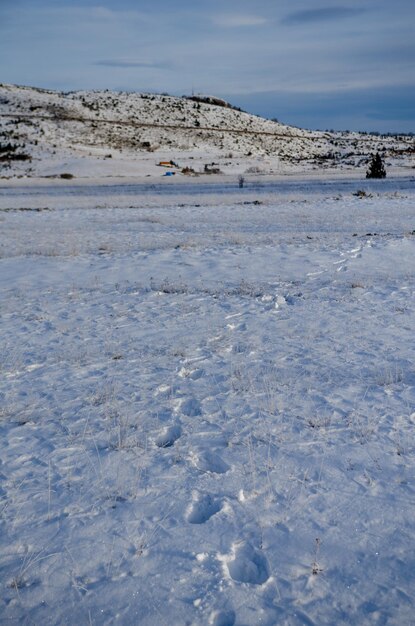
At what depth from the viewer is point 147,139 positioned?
6969 cm

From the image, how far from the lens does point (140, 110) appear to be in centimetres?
8344

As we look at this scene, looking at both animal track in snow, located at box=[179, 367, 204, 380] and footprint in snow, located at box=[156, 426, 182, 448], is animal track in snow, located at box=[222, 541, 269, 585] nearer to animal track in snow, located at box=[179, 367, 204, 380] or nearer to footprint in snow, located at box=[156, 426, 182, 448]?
footprint in snow, located at box=[156, 426, 182, 448]

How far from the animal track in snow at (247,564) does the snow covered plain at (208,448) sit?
0.01 metres

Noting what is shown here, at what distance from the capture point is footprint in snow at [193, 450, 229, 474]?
455cm

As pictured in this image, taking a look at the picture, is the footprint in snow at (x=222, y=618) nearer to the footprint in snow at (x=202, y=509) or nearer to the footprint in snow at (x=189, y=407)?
the footprint in snow at (x=202, y=509)

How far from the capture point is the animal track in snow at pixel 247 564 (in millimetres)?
3400

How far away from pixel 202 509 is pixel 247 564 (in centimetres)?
65

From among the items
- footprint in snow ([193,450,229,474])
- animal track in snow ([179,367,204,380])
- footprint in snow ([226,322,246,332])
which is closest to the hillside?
footprint in snow ([226,322,246,332])

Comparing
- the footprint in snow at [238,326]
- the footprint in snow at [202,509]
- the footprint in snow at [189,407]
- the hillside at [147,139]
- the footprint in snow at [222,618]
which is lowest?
the footprint in snow at [222,618]

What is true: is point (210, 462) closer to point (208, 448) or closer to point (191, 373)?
point (208, 448)

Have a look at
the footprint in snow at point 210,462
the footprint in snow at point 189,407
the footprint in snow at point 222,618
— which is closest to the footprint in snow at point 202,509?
the footprint in snow at point 210,462

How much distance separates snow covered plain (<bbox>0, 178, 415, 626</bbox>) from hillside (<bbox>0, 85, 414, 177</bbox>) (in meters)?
37.1

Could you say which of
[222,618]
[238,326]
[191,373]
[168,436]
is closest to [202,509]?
[222,618]

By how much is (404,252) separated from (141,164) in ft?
129
